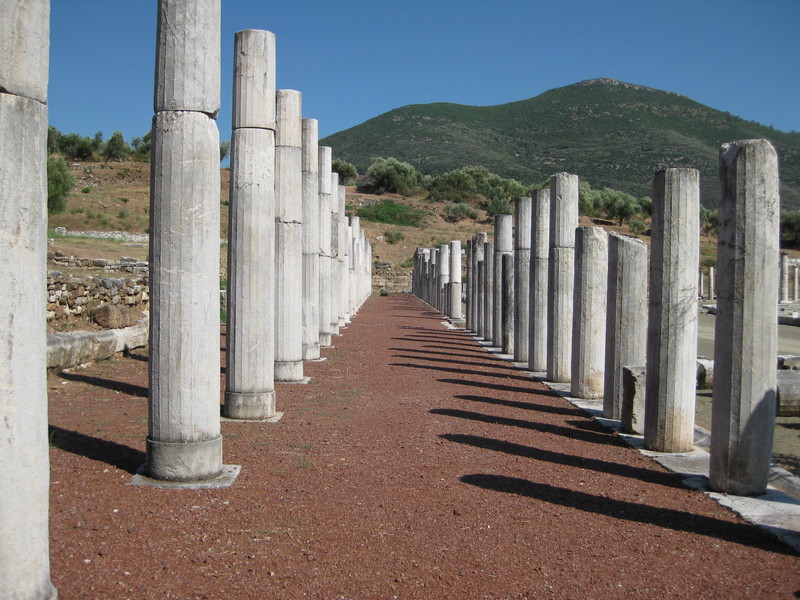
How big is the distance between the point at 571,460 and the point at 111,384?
20.4 feet

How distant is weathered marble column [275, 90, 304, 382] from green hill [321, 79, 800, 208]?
7338 cm

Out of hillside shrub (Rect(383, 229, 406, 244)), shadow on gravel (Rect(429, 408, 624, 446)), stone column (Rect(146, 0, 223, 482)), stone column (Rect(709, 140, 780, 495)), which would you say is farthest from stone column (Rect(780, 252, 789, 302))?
stone column (Rect(146, 0, 223, 482))

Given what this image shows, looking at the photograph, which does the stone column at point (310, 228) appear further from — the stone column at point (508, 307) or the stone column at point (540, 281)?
the stone column at point (508, 307)

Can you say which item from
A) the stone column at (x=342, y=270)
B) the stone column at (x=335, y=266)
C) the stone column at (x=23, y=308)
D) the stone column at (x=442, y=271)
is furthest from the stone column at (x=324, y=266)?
the stone column at (x=442, y=271)

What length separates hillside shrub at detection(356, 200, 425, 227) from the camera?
221ft

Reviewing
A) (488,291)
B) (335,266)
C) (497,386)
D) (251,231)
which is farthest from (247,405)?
(335,266)

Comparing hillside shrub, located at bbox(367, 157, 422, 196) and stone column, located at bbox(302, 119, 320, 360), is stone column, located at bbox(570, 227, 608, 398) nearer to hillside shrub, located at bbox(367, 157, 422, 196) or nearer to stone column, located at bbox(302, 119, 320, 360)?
stone column, located at bbox(302, 119, 320, 360)

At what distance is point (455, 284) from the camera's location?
29.5 m

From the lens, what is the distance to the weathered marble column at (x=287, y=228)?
1067cm

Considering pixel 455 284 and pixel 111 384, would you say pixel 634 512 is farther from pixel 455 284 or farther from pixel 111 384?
pixel 455 284

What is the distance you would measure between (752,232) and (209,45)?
437 cm

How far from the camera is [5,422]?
136 inches

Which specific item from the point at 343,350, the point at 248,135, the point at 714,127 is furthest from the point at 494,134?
the point at 248,135

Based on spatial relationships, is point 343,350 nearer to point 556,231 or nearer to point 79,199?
point 556,231
